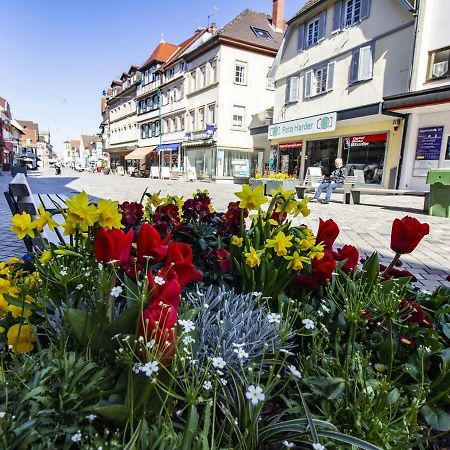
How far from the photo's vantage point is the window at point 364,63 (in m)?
14.5

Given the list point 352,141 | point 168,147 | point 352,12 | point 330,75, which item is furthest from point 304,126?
point 168,147

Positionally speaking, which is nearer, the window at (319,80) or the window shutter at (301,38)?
the window at (319,80)

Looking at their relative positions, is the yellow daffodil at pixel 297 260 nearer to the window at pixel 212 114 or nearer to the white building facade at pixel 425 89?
the white building facade at pixel 425 89

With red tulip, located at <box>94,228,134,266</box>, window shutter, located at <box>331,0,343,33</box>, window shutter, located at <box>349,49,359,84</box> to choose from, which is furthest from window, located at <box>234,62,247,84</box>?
red tulip, located at <box>94,228,134,266</box>

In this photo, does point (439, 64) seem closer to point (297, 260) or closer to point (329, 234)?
point (329, 234)

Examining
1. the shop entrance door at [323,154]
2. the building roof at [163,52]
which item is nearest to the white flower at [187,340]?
the shop entrance door at [323,154]

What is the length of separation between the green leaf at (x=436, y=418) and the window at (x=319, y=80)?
1783cm

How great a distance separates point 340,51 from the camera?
1605cm

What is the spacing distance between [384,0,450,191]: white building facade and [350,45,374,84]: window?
2.12 meters

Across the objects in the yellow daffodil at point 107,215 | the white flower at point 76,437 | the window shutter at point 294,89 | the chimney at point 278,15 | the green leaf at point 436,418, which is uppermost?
the chimney at point 278,15

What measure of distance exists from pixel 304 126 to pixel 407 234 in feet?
57.9

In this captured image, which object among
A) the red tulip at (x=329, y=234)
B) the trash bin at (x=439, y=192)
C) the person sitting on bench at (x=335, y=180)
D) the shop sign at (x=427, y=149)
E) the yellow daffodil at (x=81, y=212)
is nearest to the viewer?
the yellow daffodil at (x=81, y=212)

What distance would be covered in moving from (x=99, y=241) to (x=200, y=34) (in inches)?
1337

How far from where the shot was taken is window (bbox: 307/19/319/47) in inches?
686
